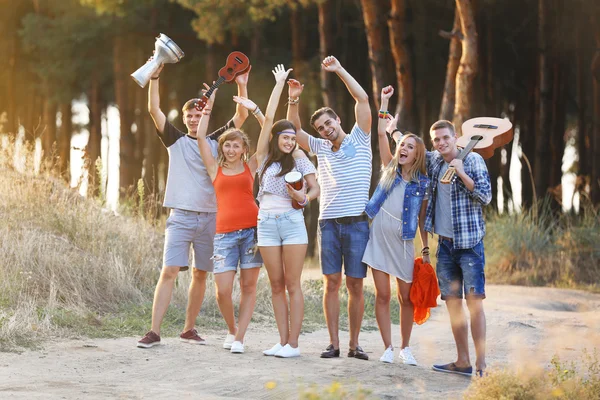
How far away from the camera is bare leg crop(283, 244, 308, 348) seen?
698 cm

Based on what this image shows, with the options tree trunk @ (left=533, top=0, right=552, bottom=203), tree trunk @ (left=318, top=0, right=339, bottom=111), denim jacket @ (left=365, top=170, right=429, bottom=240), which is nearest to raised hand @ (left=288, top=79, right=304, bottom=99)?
denim jacket @ (left=365, top=170, right=429, bottom=240)

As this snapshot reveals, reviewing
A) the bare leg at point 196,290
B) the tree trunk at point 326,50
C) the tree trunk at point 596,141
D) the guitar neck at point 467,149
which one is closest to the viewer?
the guitar neck at point 467,149

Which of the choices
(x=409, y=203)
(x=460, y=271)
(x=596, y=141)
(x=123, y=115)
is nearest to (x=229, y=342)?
(x=409, y=203)

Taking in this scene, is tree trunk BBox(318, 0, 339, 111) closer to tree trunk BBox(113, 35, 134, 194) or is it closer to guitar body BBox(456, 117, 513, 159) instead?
tree trunk BBox(113, 35, 134, 194)

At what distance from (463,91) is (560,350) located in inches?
302

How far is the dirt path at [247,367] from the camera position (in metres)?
5.89

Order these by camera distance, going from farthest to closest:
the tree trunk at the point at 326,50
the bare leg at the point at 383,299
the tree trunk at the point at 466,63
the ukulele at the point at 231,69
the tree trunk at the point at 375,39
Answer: the tree trunk at the point at 326,50 → the tree trunk at the point at 375,39 → the tree trunk at the point at 466,63 → the ukulele at the point at 231,69 → the bare leg at the point at 383,299

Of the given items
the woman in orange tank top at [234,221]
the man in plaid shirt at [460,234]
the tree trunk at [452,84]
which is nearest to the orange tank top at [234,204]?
the woman in orange tank top at [234,221]

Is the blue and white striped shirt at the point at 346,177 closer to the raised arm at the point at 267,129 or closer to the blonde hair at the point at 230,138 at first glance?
the raised arm at the point at 267,129

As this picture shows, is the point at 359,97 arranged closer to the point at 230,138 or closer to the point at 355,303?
the point at 230,138

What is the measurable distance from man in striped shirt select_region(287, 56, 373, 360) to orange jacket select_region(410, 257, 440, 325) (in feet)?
1.31

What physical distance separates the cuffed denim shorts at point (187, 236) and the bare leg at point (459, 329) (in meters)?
2.02

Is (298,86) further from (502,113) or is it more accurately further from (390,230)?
(502,113)

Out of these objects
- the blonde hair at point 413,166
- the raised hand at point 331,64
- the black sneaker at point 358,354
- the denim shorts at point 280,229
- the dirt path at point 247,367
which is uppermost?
the raised hand at point 331,64
